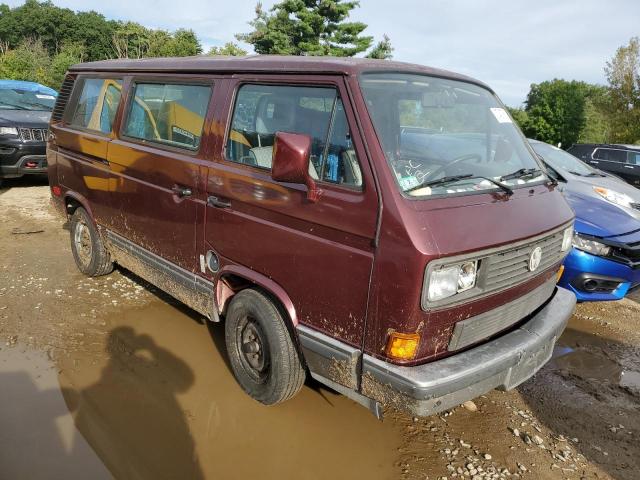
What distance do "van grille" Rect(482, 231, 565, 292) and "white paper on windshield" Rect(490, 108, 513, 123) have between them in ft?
3.09

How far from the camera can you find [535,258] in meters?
2.82

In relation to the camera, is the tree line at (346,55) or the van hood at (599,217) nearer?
the van hood at (599,217)

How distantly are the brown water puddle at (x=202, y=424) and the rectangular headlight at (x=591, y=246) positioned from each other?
9.04 feet

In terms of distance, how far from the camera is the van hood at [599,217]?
15.3 feet

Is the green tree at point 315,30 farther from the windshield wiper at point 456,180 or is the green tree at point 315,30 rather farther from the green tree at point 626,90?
the windshield wiper at point 456,180

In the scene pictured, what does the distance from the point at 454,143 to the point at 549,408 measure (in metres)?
1.97

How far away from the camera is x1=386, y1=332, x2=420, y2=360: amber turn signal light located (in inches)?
90.2

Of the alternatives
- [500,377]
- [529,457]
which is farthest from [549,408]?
[500,377]

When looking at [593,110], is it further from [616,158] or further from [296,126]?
[296,126]

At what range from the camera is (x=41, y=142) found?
322 inches

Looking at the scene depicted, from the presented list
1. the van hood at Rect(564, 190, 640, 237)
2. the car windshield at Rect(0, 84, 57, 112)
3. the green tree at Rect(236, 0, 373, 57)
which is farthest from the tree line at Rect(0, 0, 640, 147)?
the van hood at Rect(564, 190, 640, 237)

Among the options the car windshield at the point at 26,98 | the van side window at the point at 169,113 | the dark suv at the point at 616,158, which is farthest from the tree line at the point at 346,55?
the van side window at the point at 169,113

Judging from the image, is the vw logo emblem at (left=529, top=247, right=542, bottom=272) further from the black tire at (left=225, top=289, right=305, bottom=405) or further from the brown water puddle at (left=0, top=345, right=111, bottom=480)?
the brown water puddle at (left=0, top=345, right=111, bottom=480)

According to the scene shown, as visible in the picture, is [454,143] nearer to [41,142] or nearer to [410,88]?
[410,88]
